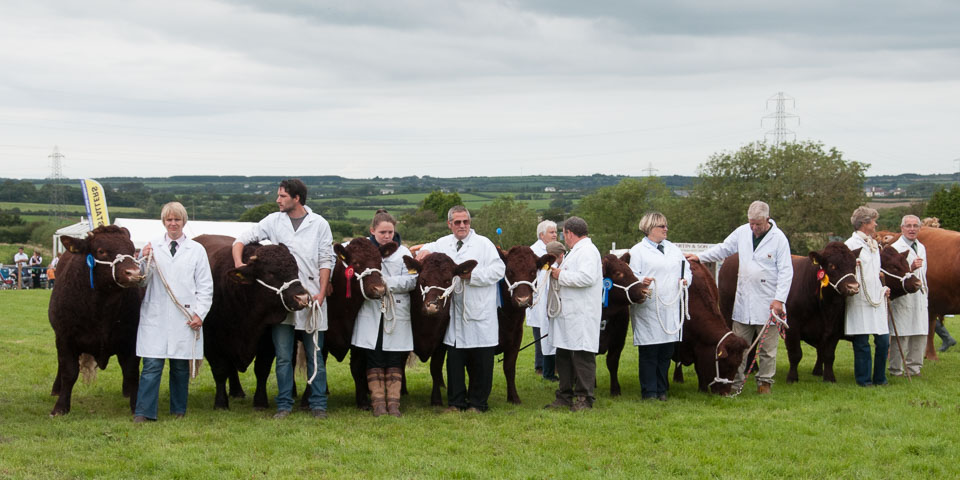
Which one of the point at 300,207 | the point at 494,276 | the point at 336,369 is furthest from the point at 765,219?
the point at 336,369

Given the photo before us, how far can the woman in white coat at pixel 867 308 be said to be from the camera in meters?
10.6

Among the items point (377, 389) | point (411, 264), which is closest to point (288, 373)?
point (377, 389)

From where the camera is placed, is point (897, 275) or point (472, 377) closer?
point (472, 377)

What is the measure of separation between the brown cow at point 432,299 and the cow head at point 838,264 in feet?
15.1

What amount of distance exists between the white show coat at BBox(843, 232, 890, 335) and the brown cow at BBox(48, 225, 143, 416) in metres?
8.30

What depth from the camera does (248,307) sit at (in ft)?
28.6

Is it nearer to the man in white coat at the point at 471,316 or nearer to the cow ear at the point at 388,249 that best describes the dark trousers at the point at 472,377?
the man in white coat at the point at 471,316

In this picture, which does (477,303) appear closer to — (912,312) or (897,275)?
(897,275)

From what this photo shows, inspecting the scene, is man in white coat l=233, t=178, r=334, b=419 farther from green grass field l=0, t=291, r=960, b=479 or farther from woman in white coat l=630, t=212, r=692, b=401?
woman in white coat l=630, t=212, r=692, b=401

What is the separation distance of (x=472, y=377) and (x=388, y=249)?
1659 millimetres

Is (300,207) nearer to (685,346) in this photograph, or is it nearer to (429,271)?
(429,271)

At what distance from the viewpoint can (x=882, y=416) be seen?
8.57 m

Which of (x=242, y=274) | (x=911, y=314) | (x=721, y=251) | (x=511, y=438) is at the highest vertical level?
(x=721, y=251)

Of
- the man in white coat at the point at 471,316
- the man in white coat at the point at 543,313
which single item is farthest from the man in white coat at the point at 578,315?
the man in white coat at the point at 543,313
